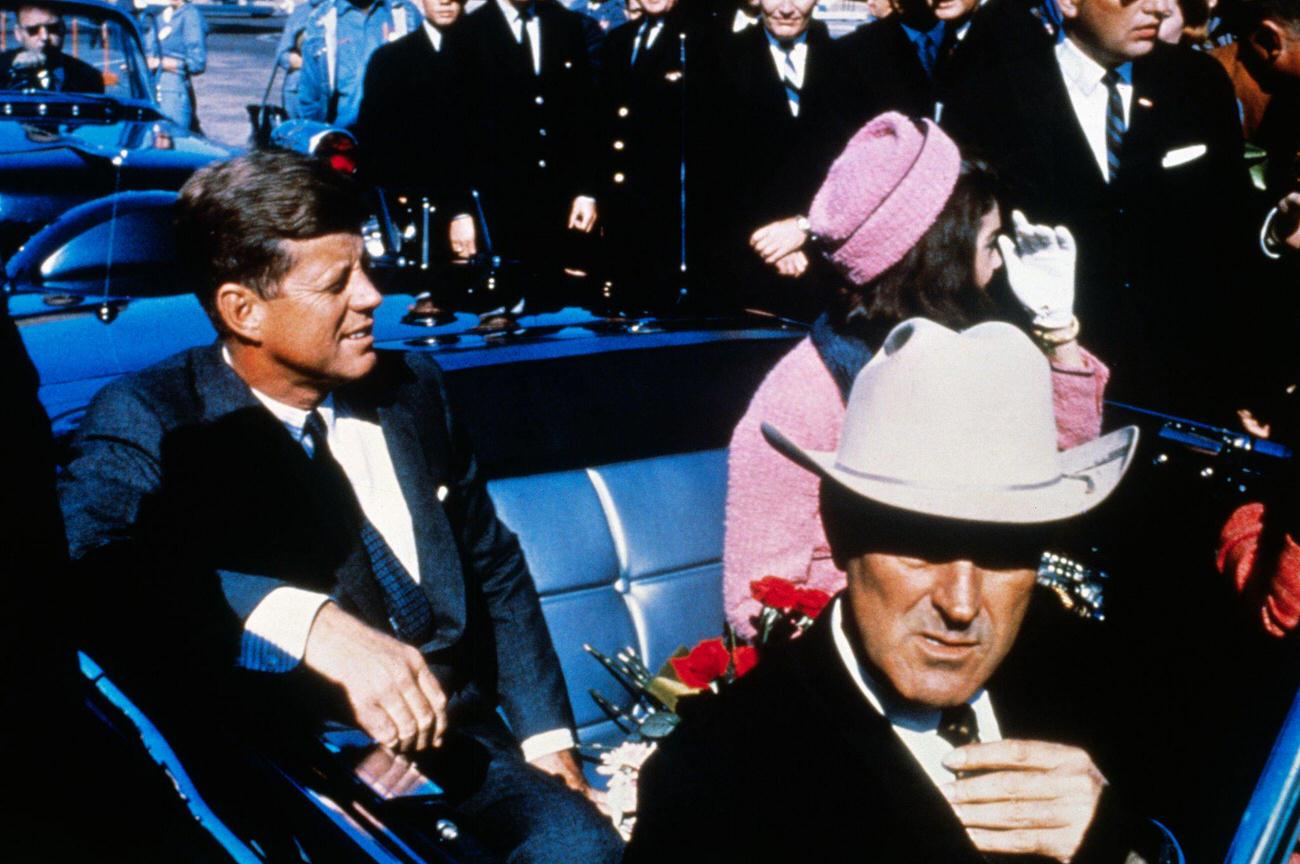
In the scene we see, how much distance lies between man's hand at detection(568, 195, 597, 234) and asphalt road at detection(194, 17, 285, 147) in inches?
319

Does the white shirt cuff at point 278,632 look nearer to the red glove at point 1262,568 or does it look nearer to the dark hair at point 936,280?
the dark hair at point 936,280

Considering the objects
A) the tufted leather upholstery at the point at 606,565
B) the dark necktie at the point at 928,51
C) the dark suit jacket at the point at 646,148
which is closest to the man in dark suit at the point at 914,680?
the tufted leather upholstery at the point at 606,565

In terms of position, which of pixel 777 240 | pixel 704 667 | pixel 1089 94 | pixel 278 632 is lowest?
pixel 704 667

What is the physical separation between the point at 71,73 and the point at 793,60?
171 inches

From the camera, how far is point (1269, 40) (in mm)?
3875

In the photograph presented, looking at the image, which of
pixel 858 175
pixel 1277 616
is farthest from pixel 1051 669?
pixel 858 175

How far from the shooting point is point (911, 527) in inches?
56.1

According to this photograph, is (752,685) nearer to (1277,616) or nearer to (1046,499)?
(1046,499)

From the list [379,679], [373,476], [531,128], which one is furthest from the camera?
[531,128]

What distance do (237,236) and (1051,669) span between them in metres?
1.61

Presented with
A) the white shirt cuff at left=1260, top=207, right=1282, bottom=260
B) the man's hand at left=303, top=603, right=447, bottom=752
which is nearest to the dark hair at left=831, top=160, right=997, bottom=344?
the man's hand at left=303, top=603, right=447, bottom=752

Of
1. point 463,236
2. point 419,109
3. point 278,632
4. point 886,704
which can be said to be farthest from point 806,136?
point 886,704

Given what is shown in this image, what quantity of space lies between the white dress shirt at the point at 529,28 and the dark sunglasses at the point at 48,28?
2.85 metres

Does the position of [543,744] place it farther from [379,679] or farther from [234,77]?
[234,77]
